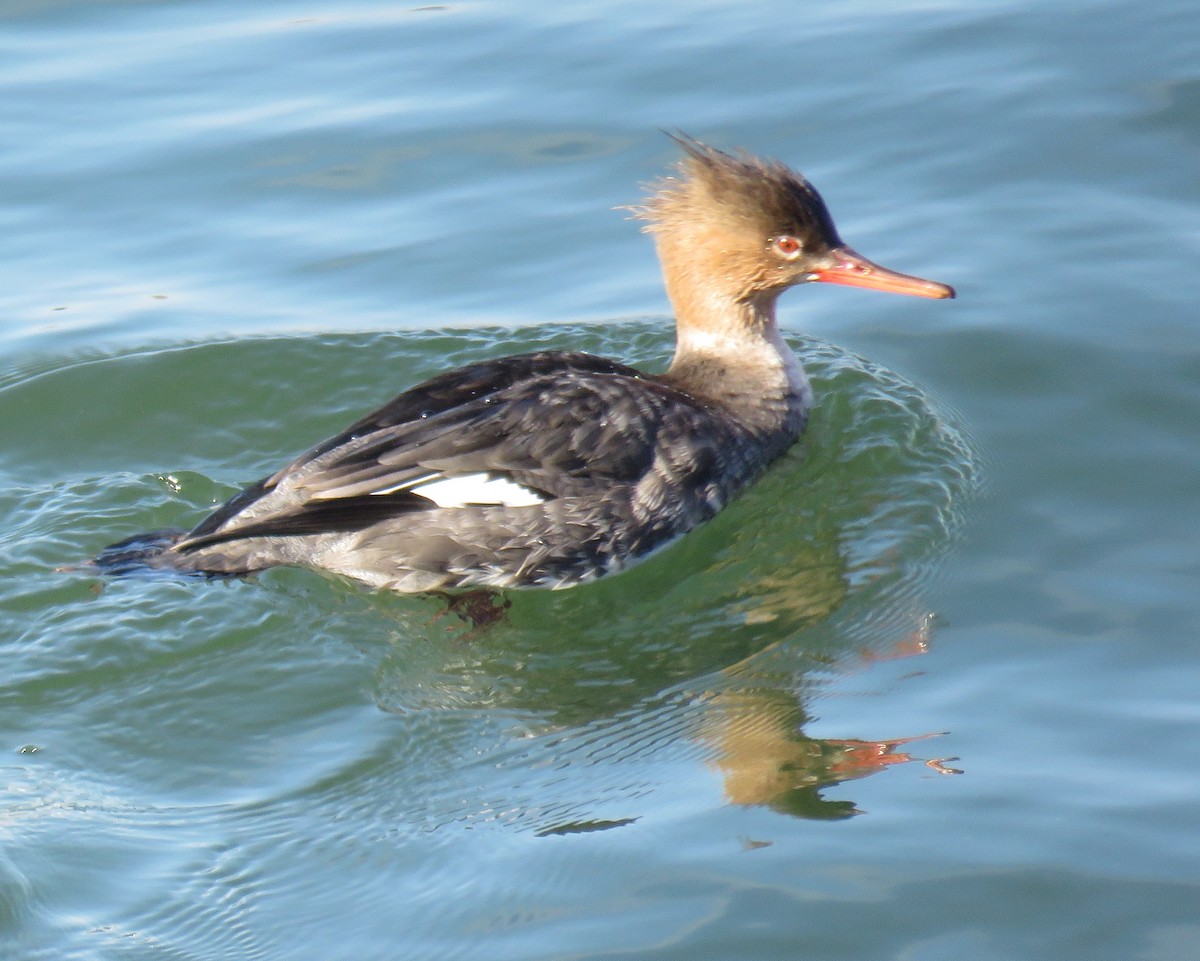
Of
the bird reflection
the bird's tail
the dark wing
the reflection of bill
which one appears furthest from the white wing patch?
the reflection of bill

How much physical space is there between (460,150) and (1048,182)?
335 centimetres

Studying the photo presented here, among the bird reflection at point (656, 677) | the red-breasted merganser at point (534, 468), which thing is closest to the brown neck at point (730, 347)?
the red-breasted merganser at point (534, 468)

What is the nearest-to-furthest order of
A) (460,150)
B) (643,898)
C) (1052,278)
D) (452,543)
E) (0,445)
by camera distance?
(643,898) < (452,543) < (0,445) < (1052,278) < (460,150)

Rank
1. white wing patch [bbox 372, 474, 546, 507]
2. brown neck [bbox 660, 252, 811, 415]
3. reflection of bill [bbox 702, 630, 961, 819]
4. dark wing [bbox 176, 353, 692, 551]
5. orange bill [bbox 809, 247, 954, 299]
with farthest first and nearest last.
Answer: brown neck [bbox 660, 252, 811, 415] → orange bill [bbox 809, 247, 954, 299] → white wing patch [bbox 372, 474, 546, 507] → dark wing [bbox 176, 353, 692, 551] → reflection of bill [bbox 702, 630, 961, 819]

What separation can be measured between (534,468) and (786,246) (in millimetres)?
1709

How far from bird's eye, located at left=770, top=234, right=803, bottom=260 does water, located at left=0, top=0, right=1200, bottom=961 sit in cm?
81

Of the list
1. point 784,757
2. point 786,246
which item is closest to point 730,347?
point 786,246

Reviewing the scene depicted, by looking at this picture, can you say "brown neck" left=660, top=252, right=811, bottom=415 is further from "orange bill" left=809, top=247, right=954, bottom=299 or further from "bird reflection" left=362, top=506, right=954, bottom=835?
"bird reflection" left=362, top=506, right=954, bottom=835

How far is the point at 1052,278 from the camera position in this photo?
8453mm

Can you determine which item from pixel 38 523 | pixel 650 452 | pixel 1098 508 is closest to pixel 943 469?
pixel 1098 508

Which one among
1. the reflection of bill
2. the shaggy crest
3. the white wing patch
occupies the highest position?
the shaggy crest

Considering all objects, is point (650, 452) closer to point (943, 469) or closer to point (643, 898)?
point (943, 469)

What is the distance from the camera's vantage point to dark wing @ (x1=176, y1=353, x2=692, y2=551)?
623 cm

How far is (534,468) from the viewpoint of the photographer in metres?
6.49
